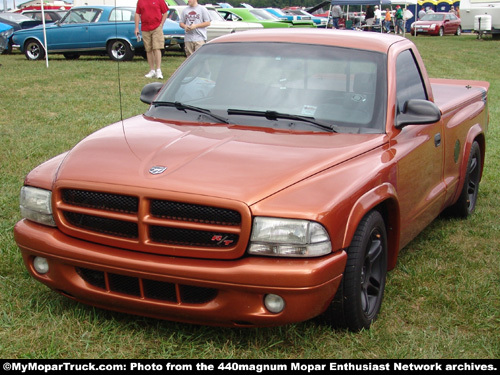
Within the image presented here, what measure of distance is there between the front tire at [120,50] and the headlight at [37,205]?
15.1 metres

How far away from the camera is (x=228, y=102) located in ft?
14.4

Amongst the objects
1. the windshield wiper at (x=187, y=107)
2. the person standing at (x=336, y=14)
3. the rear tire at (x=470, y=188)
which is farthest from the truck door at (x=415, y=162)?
the person standing at (x=336, y=14)

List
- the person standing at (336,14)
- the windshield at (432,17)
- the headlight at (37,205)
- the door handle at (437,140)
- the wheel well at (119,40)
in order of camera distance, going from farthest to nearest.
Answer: the windshield at (432,17), the person standing at (336,14), the wheel well at (119,40), the door handle at (437,140), the headlight at (37,205)

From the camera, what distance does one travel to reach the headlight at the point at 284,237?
10.2 feet

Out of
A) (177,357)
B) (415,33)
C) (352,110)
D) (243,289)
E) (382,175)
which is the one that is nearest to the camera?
(243,289)

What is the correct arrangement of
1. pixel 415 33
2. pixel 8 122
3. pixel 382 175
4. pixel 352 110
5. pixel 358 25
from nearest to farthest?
1. pixel 382 175
2. pixel 352 110
3. pixel 8 122
4. pixel 358 25
5. pixel 415 33

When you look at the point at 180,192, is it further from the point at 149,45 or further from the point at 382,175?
the point at 149,45

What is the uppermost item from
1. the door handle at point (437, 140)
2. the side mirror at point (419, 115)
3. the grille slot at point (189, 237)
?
the side mirror at point (419, 115)

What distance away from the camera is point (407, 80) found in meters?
4.81

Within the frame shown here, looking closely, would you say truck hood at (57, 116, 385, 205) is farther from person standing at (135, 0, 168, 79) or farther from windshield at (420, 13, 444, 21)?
windshield at (420, 13, 444, 21)

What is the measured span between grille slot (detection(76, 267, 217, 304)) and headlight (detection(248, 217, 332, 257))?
0.32 meters

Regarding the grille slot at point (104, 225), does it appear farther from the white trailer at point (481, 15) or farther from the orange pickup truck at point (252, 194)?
the white trailer at point (481, 15)
